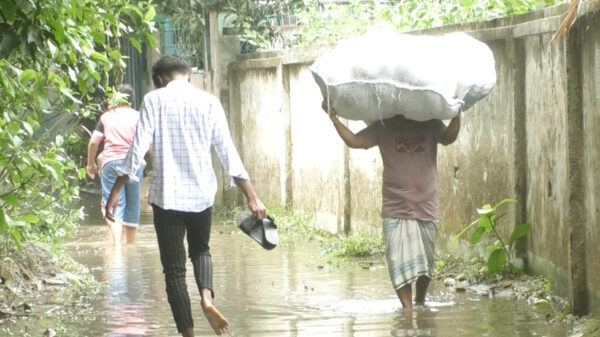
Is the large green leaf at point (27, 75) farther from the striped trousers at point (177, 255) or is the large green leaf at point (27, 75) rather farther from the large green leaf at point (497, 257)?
the large green leaf at point (497, 257)

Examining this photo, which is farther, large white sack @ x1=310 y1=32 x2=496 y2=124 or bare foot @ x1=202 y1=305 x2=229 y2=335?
large white sack @ x1=310 y1=32 x2=496 y2=124

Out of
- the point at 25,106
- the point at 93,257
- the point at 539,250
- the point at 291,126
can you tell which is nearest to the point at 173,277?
the point at 25,106

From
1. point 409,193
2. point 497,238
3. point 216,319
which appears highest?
point 409,193

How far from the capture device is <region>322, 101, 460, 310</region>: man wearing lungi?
882cm

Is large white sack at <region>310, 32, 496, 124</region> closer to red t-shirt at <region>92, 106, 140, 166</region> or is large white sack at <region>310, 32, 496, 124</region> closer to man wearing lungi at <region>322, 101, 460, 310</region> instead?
man wearing lungi at <region>322, 101, 460, 310</region>

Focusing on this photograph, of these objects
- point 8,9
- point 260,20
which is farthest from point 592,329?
point 260,20

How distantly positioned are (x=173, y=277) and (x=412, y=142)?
2183 millimetres

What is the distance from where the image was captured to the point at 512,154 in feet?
32.4

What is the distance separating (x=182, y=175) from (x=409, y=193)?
194cm

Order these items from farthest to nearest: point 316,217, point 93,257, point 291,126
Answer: point 291,126 → point 316,217 → point 93,257

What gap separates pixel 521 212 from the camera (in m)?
9.77

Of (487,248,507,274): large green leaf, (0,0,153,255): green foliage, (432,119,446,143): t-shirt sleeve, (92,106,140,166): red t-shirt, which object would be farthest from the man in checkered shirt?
(92,106,140,166): red t-shirt

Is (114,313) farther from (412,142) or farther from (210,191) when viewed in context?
(412,142)

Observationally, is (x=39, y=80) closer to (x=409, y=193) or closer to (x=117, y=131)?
(x=409, y=193)
